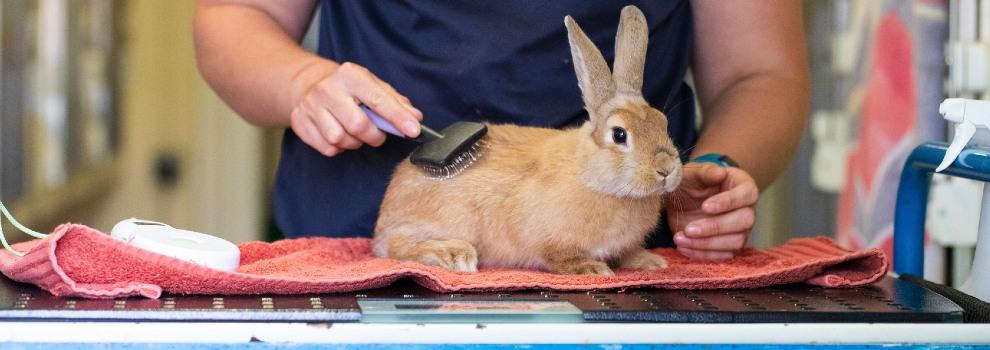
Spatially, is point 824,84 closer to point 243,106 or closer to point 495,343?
point 243,106

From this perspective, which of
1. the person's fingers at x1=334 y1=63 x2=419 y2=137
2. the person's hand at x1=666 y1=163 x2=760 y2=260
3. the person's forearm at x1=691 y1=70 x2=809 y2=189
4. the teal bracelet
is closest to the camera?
the person's fingers at x1=334 y1=63 x2=419 y2=137

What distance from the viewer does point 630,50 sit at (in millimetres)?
1433

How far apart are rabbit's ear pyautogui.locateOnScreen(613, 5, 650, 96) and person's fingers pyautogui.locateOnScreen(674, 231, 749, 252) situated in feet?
0.69

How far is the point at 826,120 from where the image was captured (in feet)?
12.1

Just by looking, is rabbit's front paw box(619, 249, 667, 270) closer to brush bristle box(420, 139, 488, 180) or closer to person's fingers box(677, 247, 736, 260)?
person's fingers box(677, 247, 736, 260)

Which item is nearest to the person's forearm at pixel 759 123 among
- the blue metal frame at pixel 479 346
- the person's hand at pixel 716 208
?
the person's hand at pixel 716 208

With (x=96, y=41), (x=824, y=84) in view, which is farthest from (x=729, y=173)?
(x=96, y=41)

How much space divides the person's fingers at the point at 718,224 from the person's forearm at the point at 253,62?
0.53 meters

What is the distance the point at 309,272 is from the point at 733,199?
555 millimetres

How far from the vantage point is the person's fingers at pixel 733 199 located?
149cm

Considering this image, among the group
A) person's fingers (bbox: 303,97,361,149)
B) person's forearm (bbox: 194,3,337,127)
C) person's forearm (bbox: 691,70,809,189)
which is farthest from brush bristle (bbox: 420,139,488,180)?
person's forearm (bbox: 691,70,809,189)

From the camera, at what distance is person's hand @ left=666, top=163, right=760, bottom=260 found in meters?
1.51

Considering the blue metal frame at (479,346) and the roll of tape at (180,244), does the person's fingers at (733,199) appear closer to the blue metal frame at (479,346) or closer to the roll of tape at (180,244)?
the blue metal frame at (479,346)

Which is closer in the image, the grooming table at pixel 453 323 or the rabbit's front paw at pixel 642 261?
the grooming table at pixel 453 323
